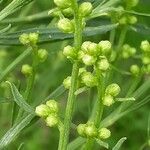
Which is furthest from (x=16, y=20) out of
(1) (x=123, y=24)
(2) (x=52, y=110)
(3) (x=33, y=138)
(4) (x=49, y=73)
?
(3) (x=33, y=138)

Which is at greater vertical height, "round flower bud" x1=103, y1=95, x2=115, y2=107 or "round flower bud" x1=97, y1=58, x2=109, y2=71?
"round flower bud" x1=97, y1=58, x2=109, y2=71

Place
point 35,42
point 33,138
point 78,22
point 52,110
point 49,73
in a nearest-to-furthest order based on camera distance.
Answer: point 78,22 → point 52,110 → point 35,42 → point 49,73 → point 33,138

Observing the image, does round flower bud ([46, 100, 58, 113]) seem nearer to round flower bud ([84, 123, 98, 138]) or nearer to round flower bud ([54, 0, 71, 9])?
round flower bud ([84, 123, 98, 138])

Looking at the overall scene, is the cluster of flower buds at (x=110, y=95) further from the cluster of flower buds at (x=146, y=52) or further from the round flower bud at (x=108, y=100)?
the cluster of flower buds at (x=146, y=52)

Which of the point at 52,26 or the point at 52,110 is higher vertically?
the point at 52,26

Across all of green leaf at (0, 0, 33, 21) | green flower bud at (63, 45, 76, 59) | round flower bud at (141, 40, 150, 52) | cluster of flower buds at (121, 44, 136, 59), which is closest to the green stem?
green flower bud at (63, 45, 76, 59)

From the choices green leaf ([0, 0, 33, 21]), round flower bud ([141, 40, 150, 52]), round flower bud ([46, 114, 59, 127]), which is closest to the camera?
round flower bud ([46, 114, 59, 127])

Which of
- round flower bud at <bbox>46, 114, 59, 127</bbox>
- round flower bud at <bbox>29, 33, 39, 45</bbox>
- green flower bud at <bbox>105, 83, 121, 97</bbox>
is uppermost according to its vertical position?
round flower bud at <bbox>29, 33, 39, 45</bbox>

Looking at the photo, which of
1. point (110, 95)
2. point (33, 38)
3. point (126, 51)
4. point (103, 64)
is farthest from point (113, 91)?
point (126, 51)

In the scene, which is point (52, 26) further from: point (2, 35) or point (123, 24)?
point (123, 24)

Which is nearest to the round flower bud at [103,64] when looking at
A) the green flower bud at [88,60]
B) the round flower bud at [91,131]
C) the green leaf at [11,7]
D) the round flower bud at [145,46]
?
the green flower bud at [88,60]

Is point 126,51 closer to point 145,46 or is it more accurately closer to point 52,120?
point 145,46
